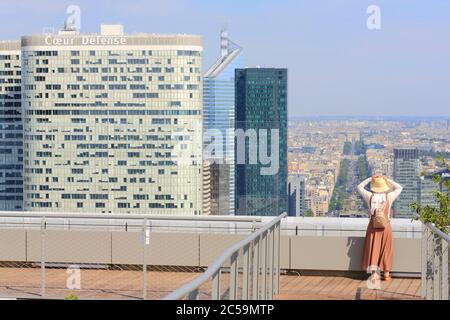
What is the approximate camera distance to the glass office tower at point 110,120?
6625 centimetres

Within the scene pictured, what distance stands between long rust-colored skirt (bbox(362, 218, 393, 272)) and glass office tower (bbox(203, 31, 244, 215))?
34.0 m

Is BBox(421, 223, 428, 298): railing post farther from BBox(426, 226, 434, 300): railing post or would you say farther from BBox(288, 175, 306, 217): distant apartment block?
BBox(288, 175, 306, 217): distant apartment block

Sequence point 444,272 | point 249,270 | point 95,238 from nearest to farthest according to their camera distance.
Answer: point 249,270
point 444,272
point 95,238

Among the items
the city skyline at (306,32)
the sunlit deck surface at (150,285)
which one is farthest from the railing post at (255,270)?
the city skyline at (306,32)

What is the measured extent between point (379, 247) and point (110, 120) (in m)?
65.9

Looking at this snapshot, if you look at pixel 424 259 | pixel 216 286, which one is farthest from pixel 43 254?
pixel 216 286

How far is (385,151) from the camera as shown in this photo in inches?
990

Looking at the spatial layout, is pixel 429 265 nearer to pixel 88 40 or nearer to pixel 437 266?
pixel 437 266

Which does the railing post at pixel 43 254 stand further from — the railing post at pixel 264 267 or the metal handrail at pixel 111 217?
the railing post at pixel 264 267

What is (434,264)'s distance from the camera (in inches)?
326

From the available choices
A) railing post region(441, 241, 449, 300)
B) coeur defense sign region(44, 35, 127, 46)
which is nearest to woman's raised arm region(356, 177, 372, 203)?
railing post region(441, 241, 449, 300)

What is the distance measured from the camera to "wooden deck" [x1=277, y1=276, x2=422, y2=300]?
895 centimetres
